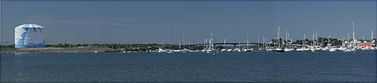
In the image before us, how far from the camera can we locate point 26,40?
430 ft

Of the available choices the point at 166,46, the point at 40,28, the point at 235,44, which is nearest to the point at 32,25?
the point at 40,28

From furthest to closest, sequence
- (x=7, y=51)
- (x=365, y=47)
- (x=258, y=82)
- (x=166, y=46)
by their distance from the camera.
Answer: (x=166, y=46) → (x=365, y=47) → (x=7, y=51) → (x=258, y=82)

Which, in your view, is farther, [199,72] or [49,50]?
[49,50]

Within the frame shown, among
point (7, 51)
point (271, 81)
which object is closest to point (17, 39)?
point (7, 51)

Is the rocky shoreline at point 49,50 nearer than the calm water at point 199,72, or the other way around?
the calm water at point 199,72

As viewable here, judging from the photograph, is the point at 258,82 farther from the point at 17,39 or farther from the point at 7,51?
the point at 7,51

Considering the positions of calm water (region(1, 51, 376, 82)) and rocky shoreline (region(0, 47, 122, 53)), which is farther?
rocky shoreline (region(0, 47, 122, 53))

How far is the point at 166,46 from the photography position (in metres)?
187

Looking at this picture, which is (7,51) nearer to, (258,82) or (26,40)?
(26,40)

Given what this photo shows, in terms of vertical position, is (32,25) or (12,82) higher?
(32,25)

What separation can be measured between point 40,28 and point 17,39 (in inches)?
357

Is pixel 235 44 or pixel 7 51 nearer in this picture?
pixel 7 51

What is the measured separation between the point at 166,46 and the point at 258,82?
526 ft

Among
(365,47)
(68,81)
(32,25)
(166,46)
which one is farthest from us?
(166,46)
